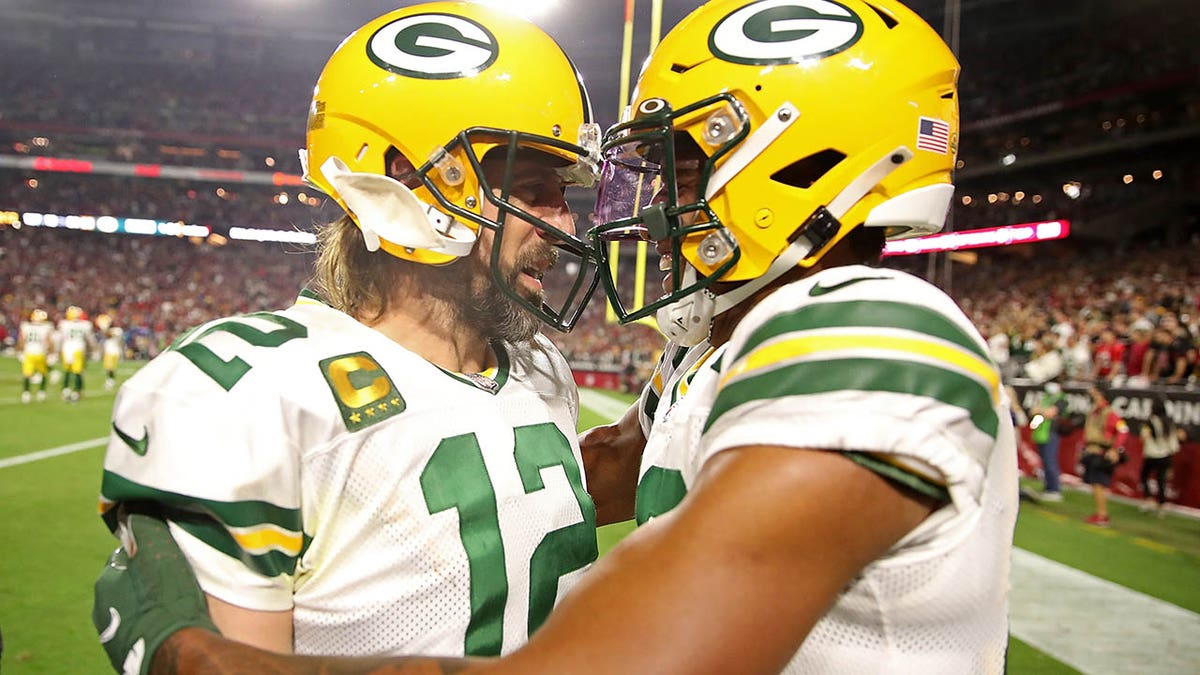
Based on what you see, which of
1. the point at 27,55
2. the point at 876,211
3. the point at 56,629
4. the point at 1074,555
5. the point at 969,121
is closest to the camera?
the point at 876,211

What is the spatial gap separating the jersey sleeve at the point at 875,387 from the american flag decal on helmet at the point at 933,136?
1.55 ft

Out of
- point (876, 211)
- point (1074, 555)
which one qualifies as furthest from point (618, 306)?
point (1074, 555)

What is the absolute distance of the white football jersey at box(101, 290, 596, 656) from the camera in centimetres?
139

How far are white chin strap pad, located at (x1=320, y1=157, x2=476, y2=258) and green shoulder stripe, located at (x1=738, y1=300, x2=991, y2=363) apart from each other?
95cm

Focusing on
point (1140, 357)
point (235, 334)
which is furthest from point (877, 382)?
point (1140, 357)

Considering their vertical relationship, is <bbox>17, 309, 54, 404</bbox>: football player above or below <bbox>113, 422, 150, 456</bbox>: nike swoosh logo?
below

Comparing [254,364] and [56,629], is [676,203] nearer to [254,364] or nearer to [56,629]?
[254,364]

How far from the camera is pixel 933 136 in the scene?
152 cm

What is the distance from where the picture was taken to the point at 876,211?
1.48 metres

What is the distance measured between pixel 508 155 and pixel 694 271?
1.61 ft

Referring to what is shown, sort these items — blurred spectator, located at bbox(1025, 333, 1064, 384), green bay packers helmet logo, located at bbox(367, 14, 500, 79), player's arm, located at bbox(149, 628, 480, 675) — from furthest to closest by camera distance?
blurred spectator, located at bbox(1025, 333, 1064, 384) < green bay packers helmet logo, located at bbox(367, 14, 500, 79) < player's arm, located at bbox(149, 628, 480, 675)

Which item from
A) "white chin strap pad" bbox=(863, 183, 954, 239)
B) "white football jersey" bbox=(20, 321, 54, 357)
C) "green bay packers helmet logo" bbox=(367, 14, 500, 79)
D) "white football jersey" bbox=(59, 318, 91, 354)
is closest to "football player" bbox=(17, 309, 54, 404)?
"white football jersey" bbox=(20, 321, 54, 357)

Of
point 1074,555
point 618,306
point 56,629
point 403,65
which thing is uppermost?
point 403,65

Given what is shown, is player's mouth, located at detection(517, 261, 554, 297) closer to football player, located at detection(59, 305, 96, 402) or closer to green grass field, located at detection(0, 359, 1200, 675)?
green grass field, located at detection(0, 359, 1200, 675)
